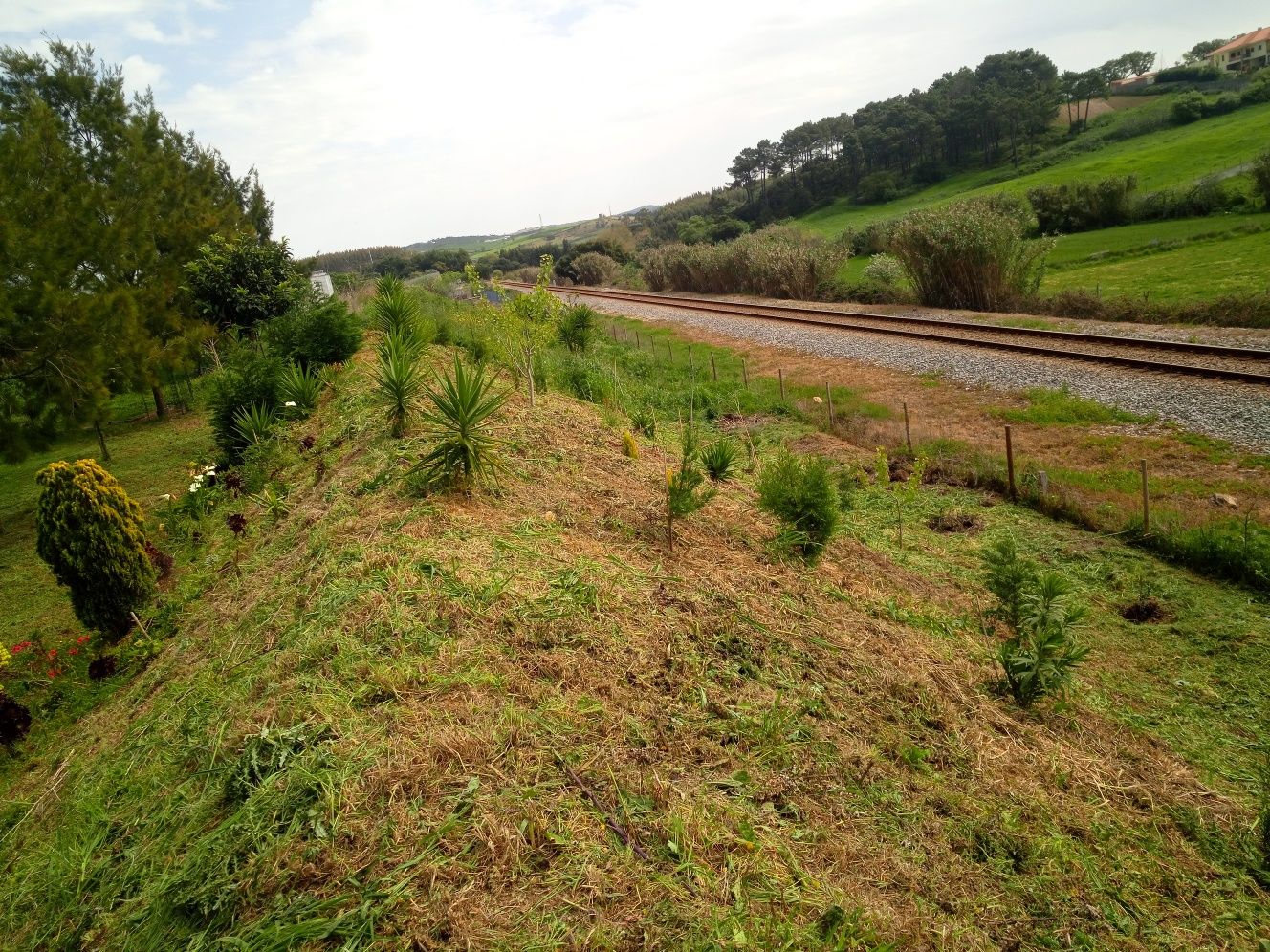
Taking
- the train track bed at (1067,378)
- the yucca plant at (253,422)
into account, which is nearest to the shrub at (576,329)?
the train track bed at (1067,378)

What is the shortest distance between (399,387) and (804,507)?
4.47m

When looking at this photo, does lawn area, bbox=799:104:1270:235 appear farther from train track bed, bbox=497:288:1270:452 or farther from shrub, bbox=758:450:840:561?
shrub, bbox=758:450:840:561

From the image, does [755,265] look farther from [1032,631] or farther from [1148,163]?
[1032,631]

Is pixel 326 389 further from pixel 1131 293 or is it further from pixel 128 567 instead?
pixel 1131 293

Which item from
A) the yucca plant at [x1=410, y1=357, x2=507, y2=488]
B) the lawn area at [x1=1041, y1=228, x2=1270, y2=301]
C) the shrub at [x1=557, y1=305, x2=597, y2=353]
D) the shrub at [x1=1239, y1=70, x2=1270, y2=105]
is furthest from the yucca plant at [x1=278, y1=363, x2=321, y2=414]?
the shrub at [x1=1239, y1=70, x2=1270, y2=105]

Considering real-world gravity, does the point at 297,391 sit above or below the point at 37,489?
above

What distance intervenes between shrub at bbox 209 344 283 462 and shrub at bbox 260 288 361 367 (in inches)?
55.7

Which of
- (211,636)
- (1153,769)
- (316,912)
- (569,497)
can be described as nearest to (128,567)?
(211,636)

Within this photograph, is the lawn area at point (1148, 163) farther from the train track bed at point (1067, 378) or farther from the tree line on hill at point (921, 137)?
the train track bed at point (1067, 378)

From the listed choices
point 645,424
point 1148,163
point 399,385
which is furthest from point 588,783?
point 1148,163

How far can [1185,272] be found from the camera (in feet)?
64.5

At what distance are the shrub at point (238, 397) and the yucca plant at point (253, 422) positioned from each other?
0.11 m

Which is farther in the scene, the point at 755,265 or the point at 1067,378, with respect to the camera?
the point at 755,265

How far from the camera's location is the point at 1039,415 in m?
10.5
